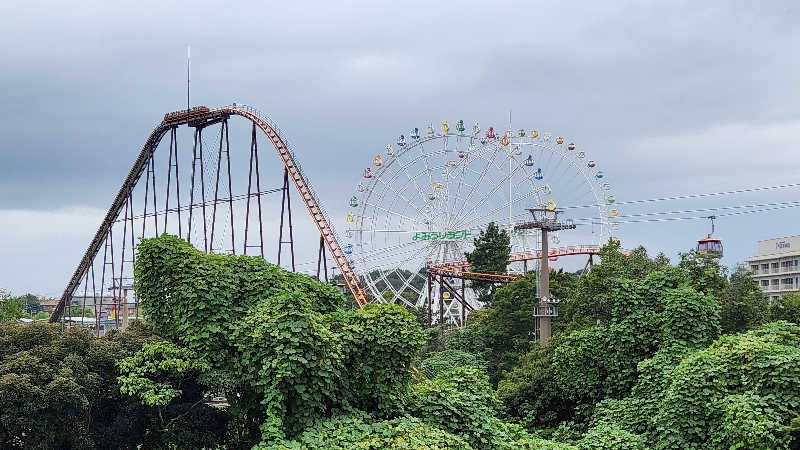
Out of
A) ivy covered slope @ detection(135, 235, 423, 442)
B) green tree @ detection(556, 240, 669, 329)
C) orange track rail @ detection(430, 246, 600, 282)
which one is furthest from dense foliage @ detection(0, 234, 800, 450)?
orange track rail @ detection(430, 246, 600, 282)

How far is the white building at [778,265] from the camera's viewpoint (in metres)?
65.4

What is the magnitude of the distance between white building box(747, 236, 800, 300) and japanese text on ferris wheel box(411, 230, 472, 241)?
96.2 feet

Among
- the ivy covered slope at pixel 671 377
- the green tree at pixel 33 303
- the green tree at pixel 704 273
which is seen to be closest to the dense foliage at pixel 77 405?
the ivy covered slope at pixel 671 377

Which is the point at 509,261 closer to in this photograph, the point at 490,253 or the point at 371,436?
the point at 490,253

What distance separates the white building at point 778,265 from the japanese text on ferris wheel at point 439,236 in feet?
96.2

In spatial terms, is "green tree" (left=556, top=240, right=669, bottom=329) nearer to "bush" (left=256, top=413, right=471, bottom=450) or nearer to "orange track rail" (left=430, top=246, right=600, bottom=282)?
"bush" (left=256, top=413, right=471, bottom=450)

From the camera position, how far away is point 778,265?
6744 centimetres

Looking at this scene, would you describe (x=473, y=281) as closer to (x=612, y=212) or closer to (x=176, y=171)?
(x=612, y=212)

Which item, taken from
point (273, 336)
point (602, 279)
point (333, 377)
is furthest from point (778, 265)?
point (273, 336)

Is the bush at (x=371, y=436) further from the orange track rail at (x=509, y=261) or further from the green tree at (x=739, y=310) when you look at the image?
the orange track rail at (x=509, y=261)

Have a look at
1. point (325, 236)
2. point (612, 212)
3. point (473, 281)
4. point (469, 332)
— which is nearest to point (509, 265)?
point (473, 281)

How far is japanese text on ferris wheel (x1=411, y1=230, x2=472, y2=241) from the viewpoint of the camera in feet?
162

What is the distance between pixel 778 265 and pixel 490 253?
31.6 metres

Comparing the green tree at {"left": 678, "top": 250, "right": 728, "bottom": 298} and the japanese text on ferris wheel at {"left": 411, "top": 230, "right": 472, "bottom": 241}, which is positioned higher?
the japanese text on ferris wheel at {"left": 411, "top": 230, "right": 472, "bottom": 241}
